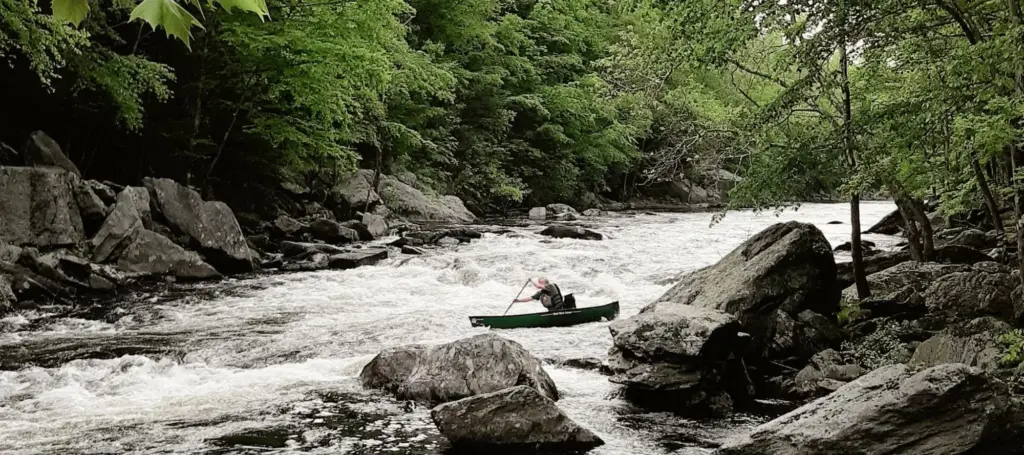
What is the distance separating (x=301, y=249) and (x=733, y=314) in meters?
12.0

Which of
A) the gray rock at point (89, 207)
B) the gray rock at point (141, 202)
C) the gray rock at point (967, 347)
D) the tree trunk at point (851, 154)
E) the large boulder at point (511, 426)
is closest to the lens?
the large boulder at point (511, 426)

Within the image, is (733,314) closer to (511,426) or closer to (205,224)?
(511,426)

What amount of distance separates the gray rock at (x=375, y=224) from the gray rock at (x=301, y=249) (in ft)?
13.6

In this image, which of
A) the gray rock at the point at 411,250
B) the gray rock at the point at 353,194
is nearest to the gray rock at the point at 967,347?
the gray rock at the point at 411,250

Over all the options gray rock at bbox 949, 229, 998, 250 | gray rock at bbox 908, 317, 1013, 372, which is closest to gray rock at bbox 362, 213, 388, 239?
gray rock at bbox 949, 229, 998, 250

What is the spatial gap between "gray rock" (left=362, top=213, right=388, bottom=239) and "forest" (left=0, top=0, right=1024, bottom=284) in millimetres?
1736

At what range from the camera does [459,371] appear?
8.27 metres

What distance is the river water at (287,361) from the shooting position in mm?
7133

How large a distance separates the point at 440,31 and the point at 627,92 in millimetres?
22872

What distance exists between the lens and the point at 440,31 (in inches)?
1320

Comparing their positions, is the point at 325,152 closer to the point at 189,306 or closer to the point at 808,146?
the point at 189,306

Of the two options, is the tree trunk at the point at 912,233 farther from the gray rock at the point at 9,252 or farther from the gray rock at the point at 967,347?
the gray rock at the point at 9,252

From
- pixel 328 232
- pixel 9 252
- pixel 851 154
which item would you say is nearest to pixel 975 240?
pixel 851 154

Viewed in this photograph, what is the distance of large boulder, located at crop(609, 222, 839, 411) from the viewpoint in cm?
855
